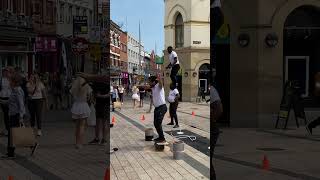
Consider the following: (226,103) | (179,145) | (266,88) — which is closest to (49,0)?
(226,103)

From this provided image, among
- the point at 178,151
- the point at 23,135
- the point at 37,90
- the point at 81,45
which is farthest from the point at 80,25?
Answer: the point at 178,151

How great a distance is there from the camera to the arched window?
3188 millimetres

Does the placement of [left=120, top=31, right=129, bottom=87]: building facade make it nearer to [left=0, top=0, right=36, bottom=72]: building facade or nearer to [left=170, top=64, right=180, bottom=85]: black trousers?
[left=170, top=64, right=180, bottom=85]: black trousers

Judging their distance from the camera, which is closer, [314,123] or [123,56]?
[123,56]

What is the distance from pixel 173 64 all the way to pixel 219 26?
2.70 ft

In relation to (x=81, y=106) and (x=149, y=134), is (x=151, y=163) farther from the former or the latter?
(x=81, y=106)

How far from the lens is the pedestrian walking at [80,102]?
2.80 m

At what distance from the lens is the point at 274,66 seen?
507 centimetres

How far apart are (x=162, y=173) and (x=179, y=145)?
0.94m

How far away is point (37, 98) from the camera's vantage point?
11.9 ft

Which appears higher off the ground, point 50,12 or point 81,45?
point 50,12

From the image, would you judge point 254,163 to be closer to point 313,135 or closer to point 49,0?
point 313,135

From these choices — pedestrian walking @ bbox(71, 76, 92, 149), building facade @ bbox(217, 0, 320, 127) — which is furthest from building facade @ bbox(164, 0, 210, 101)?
building facade @ bbox(217, 0, 320, 127)

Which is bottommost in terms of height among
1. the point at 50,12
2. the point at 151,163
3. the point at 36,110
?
the point at 151,163
